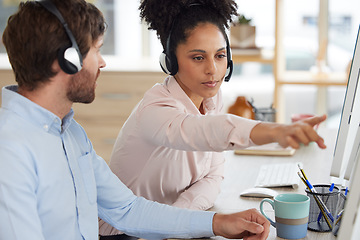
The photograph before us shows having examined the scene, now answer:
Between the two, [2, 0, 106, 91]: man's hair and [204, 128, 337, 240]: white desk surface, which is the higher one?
[2, 0, 106, 91]: man's hair

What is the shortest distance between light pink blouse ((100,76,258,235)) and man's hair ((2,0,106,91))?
31cm

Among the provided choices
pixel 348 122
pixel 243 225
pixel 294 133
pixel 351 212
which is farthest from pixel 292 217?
pixel 351 212

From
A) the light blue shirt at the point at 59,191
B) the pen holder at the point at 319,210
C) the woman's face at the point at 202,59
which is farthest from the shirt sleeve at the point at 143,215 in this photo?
the woman's face at the point at 202,59

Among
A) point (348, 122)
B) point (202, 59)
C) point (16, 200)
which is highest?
point (202, 59)

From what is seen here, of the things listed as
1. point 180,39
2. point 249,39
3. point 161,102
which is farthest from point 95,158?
point 249,39

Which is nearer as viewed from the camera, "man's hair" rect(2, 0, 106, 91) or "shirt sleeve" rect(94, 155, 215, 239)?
"man's hair" rect(2, 0, 106, 91)

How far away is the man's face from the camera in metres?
1.20

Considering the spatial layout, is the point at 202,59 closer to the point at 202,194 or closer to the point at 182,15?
the point at 182,15

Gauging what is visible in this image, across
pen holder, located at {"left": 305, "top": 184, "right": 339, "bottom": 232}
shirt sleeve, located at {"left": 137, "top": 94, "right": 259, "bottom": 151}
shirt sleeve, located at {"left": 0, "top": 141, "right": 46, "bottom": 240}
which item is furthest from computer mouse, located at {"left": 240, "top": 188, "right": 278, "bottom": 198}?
shirt sleeve, located at {"left": 0, "top": 141, "right": 46, "bottom": 240}

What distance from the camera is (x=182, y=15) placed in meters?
1.54

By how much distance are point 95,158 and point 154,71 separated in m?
2.27

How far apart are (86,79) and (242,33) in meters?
2.20

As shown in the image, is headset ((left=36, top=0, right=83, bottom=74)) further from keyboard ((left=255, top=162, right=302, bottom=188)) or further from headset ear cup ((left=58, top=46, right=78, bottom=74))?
keyboard ((left=255, top=162, right=302, bottom=188))

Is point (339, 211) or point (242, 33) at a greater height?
point (242, 33)
